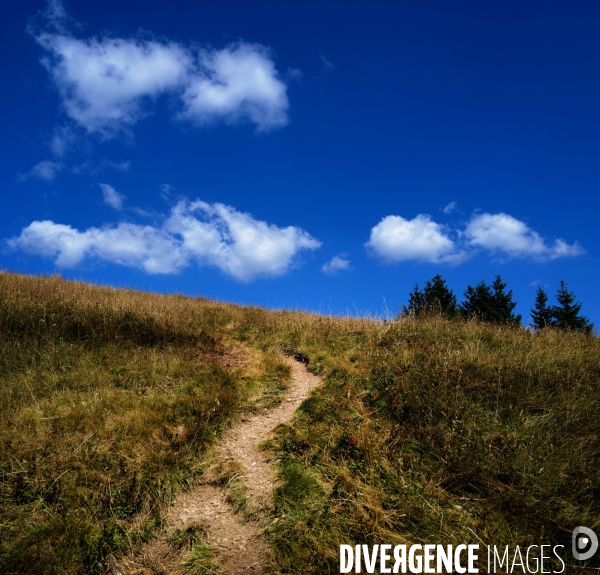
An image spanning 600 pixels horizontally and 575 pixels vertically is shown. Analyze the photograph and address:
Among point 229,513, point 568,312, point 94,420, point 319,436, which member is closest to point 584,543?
point 319,436

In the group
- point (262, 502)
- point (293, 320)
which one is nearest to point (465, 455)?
point (262, 502)

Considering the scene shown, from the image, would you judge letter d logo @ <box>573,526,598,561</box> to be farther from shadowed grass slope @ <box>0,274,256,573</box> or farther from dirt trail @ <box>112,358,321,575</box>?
shadowed grass slope @ <box>0,274,256,573</box>

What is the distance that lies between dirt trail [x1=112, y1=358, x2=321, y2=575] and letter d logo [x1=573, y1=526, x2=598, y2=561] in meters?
3.98

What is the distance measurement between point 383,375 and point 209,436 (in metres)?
4.28

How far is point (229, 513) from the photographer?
559 centimetres

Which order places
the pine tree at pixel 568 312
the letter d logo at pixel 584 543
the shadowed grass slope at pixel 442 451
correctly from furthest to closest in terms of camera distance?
the pine tree at pixel 568 312 < the shadowed grass slope at pixel 442 451 < the letter d logo at pixel 584 543

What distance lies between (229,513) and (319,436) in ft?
6.89

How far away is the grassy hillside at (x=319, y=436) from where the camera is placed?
5047mm

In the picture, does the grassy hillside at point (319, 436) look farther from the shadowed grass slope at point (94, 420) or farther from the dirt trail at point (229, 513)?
the dirt trail at point (229, 513)

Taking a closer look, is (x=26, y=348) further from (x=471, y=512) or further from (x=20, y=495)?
(x=471, y=512)

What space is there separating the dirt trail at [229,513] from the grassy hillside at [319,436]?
0.24m

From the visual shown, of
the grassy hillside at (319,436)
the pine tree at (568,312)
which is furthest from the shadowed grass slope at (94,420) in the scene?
the pine tree at (568,312)

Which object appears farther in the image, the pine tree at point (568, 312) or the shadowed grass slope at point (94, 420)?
the pine tree at point (568, 312)

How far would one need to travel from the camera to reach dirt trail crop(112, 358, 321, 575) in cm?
477
